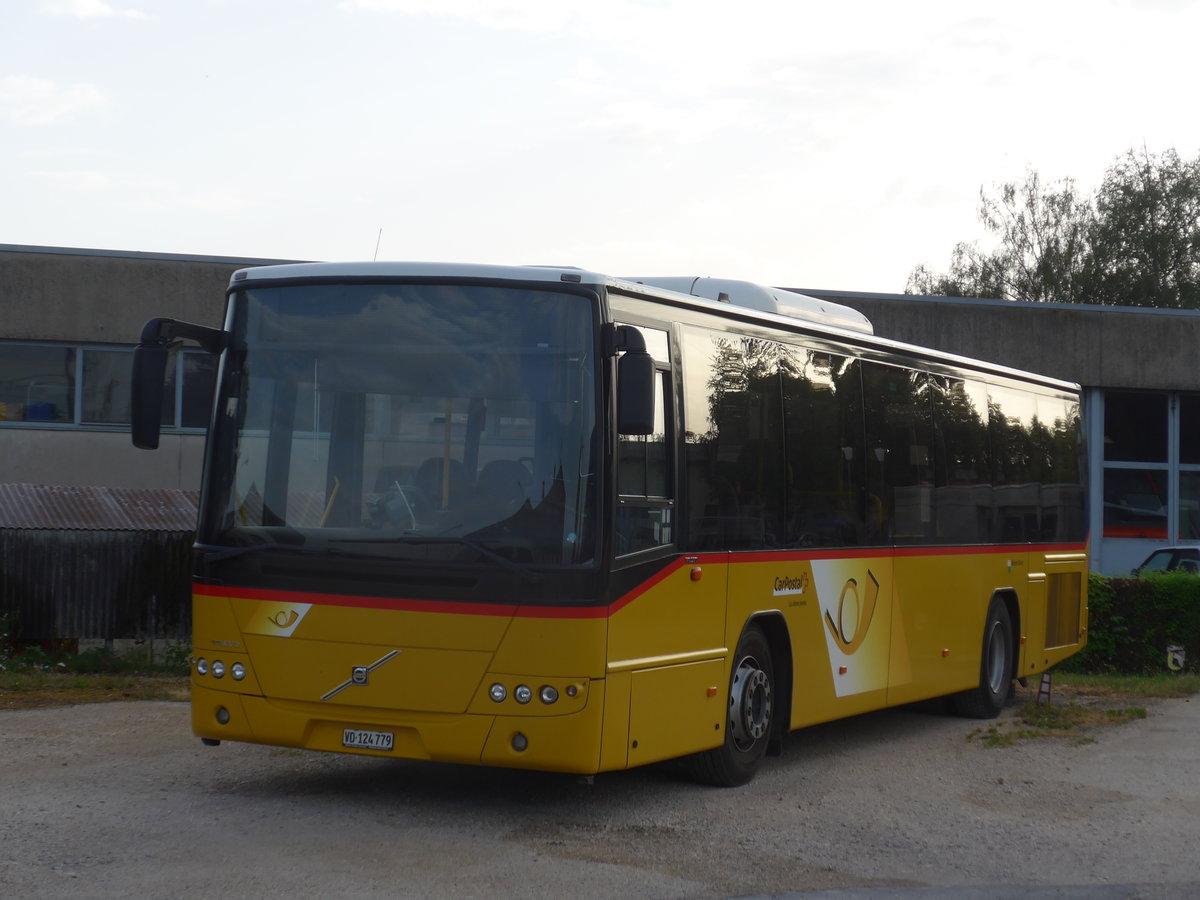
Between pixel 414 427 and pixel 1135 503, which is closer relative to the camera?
pixel 414 427

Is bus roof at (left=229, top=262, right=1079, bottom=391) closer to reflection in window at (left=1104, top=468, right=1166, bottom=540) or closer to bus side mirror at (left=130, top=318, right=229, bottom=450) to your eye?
bus side mirror at (left=130, top=318, right=229, bottom=450)

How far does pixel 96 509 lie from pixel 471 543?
12898mm

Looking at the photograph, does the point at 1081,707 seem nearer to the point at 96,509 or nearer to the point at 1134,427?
the point at 96,509

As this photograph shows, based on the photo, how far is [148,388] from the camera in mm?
8477

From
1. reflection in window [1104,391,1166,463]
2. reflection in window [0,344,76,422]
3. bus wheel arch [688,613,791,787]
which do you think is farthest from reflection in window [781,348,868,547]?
reflection in window [1104,391,1166,463]

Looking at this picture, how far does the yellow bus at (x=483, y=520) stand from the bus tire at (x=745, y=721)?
0.06 ft

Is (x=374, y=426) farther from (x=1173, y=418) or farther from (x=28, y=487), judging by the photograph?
(x=1173, y=418)

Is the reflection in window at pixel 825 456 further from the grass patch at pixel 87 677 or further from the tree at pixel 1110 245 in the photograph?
the tree at pixel 1110 245

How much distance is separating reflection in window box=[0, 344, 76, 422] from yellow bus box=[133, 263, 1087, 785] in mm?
18089

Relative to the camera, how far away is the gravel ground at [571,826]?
23.1ft

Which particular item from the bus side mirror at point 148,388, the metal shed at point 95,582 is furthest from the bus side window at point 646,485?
the metal shed at point 95,582

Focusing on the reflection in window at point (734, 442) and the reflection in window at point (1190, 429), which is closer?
the reflection in window at point (734, 442)

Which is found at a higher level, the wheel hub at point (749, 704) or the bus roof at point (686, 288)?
the bus roof at point (686, 288)

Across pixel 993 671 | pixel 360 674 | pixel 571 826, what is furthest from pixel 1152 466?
pixel 360 674
